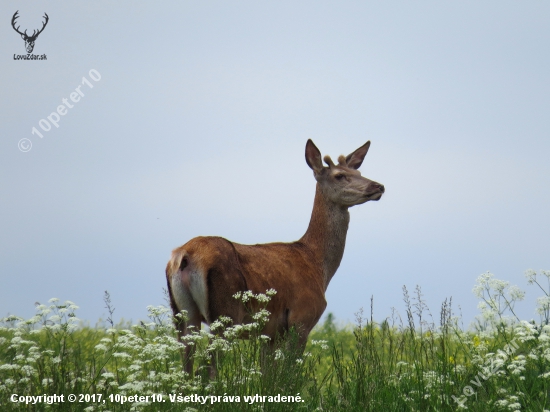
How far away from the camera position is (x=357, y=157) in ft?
37.5

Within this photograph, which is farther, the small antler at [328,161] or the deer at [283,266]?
the small antler at [328,161]

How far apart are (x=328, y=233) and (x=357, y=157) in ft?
5.53

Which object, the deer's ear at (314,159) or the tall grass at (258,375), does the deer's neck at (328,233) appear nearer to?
the deer's ear at (314,159)

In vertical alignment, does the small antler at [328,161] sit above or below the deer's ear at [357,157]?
below

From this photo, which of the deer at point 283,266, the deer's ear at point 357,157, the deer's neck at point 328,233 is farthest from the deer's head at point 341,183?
the deer's ear at point 357,157

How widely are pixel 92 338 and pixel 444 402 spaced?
688cm

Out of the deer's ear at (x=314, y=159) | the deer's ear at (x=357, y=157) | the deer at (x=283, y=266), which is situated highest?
the deer's ear at (x=357, y=157)

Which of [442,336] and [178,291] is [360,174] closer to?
[178,291]

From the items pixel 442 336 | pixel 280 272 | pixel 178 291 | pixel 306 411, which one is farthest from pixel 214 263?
pixel 442 336

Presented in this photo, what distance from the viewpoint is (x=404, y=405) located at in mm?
6637

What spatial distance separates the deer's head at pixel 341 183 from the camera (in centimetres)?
1016

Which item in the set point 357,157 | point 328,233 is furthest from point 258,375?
point 357,157

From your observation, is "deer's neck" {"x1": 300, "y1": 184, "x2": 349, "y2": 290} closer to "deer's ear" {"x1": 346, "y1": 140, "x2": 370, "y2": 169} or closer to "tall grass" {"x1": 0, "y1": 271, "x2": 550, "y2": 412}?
"deer's ear" {"x1": 346, "y1": 140, "x2": 370, "y2": 169}

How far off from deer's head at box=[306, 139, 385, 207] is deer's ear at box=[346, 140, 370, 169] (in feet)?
2.33
